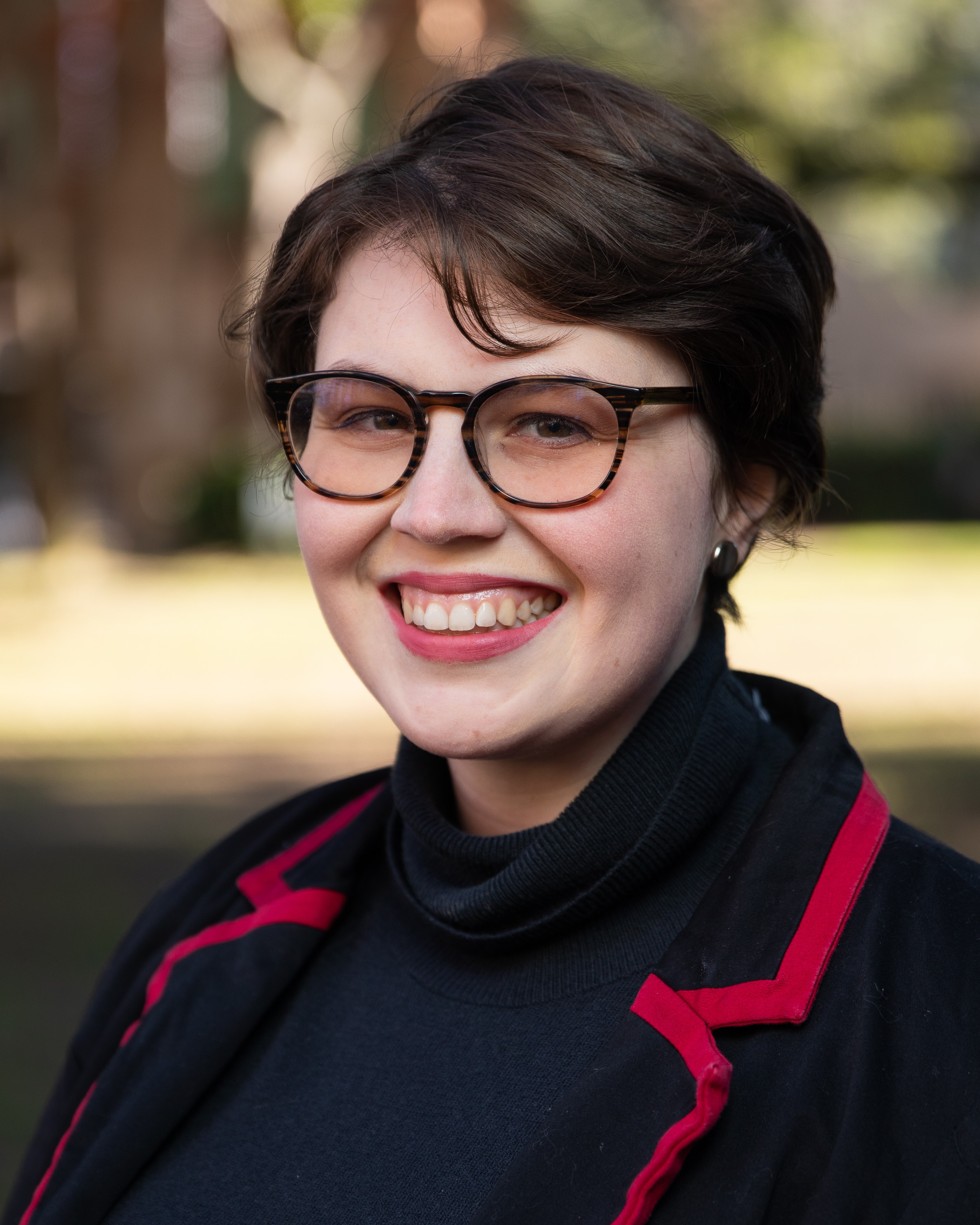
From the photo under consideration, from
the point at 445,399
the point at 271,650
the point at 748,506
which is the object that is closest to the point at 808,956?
the point at 748,506

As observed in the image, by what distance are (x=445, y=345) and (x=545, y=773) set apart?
604mm

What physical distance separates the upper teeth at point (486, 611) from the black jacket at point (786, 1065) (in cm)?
38

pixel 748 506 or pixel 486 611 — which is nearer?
pixel 486 611

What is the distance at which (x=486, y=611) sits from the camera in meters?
1.73

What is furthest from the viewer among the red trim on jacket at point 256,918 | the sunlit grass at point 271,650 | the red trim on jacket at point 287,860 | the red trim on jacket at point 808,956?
the sunlit grass at point 271,650

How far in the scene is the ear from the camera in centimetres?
187

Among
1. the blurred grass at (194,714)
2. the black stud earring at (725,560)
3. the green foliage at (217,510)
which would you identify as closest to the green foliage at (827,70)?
the green foliage at (217,510)

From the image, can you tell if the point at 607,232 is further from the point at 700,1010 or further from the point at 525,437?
the point at 700,1010

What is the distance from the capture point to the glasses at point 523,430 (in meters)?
1.65

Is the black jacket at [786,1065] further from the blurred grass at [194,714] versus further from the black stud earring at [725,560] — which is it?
the blurred grass at [194,714]

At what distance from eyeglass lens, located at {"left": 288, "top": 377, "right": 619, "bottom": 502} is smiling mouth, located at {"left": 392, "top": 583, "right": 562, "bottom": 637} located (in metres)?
0.13

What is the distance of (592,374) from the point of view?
1653mm

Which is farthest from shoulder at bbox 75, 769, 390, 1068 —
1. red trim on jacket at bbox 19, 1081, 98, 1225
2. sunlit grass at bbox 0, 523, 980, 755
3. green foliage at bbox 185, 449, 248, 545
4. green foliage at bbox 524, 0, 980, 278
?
green foliage at bbox 524, 0, 980, 278

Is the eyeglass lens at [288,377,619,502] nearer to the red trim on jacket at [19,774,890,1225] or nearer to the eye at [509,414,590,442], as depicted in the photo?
the eye at [509,414,590,442]
